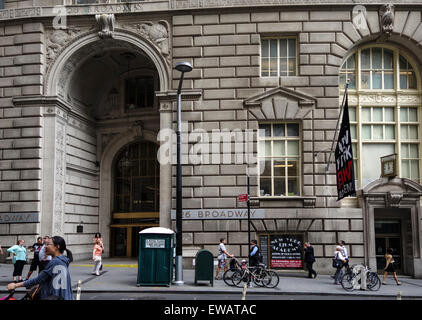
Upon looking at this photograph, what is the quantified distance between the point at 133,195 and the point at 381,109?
→ 14294 mm

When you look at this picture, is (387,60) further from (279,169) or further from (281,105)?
(279,169)

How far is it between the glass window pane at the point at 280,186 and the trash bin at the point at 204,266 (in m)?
6.32

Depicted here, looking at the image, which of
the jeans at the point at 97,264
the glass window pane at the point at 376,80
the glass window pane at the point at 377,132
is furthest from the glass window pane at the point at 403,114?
the jeans at the point at 97,264

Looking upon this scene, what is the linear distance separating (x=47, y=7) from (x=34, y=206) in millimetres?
9586

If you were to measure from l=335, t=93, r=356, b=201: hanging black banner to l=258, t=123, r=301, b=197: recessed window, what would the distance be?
2.47 m

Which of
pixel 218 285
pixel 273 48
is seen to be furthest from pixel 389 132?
pixel 218 285

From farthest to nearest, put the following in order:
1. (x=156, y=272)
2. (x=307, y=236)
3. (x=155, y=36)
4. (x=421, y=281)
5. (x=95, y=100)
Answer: (x=95, y=100) < (x=155, y=36) < (x=307, y=236) < (x=421, y=281) < (x=156, y=272)

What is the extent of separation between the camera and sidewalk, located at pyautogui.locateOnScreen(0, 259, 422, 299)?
48.4 ft

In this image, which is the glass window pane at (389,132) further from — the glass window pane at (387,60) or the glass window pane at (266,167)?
the glass window pane at (266,167)

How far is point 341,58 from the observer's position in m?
20.8

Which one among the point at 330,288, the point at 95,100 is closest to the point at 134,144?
the point at 95,100

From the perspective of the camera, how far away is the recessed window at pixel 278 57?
21391 mm

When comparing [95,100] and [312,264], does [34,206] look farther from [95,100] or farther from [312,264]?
[312,264]

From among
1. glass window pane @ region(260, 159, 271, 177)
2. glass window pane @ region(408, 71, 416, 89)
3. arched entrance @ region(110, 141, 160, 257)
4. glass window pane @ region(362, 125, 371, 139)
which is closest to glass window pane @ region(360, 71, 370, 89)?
glass window pane @ region(362, 125, 371, 139)
